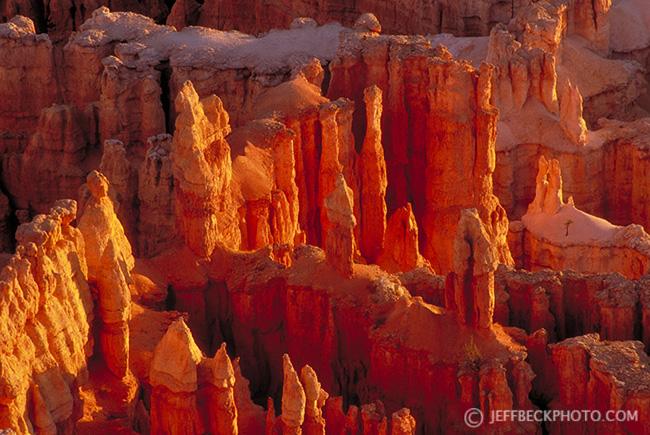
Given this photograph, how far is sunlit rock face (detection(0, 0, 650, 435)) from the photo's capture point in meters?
26.5

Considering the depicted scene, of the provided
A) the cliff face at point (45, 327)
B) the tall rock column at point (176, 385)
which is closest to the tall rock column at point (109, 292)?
the cliff face at point (45, 327)

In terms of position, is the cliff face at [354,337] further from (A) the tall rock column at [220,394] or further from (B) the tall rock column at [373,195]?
(B) the tall rock column at [373,195]

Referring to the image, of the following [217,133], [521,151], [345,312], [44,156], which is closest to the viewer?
[345,312]

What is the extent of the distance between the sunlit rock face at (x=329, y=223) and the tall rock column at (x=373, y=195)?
2.4 inches

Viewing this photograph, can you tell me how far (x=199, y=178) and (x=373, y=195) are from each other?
342 inches

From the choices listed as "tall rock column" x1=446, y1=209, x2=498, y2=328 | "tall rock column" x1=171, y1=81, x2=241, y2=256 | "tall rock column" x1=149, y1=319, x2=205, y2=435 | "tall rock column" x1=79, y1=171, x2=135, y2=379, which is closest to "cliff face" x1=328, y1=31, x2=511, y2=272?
"tall rock column" x1=171, y1=81, x2=241, y2=256

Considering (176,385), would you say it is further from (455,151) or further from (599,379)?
(455,151)

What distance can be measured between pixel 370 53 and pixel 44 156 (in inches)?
503

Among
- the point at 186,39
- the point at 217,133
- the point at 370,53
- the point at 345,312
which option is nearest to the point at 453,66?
the point at 370,53

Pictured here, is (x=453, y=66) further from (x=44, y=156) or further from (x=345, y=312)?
(x=44, y=156)

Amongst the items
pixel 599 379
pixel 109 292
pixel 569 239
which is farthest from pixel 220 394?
pixel 569 239

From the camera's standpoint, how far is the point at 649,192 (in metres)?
52.1

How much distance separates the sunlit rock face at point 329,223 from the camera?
2653cm

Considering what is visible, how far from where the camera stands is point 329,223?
3794 cm
